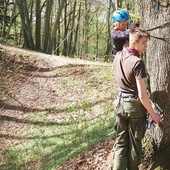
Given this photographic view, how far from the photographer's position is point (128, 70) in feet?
11.0

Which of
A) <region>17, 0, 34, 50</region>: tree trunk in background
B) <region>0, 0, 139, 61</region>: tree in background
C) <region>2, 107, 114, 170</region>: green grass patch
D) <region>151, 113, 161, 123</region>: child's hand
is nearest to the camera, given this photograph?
<region>151, 113, 161, 123</region>: child's hand

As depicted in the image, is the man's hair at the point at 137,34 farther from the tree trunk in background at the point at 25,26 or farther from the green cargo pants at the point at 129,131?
the tree trunk in background at the point at 25,26

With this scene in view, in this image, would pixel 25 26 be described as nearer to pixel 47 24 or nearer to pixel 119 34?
pixel 47 24

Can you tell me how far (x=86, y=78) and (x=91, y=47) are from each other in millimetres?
30216

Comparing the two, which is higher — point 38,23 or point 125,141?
point 38,23

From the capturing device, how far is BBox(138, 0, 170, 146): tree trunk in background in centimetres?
362

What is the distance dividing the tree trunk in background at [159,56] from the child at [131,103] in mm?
323

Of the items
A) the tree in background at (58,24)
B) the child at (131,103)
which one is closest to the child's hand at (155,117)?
the child at (131,103)

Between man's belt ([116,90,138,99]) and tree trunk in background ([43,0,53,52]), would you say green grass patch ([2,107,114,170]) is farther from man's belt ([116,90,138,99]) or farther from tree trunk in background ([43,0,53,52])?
tree trunk in background ([43,0,53,52])

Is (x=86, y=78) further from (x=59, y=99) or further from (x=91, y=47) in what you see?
(x=91, y=47)

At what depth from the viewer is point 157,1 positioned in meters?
3.61

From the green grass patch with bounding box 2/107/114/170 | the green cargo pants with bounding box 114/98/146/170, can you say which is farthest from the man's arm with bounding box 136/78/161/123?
the green grass patch with bounding box 2/107/114/170

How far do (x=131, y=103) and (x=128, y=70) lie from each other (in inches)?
14.5

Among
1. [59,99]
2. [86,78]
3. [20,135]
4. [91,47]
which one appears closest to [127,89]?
[20,135]
